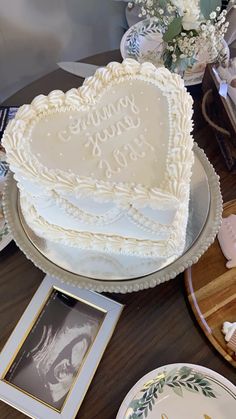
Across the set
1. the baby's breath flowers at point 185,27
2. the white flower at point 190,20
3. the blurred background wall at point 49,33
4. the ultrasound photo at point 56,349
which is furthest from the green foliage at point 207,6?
the ultrasound photo at point 56,349

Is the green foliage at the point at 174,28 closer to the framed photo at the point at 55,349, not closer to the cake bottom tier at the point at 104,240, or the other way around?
the cake bottom tier at the point at 104,240

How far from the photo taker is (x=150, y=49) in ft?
4.08

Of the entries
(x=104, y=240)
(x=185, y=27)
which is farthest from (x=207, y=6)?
(x=104, y=240)

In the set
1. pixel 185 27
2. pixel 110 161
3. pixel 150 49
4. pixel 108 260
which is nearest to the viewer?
pixel 110 161

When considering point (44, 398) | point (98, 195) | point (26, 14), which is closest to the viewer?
point (98, 195)

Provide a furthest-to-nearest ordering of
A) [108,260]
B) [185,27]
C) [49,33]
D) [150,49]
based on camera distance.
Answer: [49,33], [150,49], [185,27], [108,260]

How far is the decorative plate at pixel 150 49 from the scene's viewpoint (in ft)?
3.96

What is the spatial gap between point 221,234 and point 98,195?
1.14ft

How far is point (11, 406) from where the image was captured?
2.87ft

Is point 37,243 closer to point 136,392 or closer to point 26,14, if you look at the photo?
point 136,392

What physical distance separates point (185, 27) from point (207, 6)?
127mm

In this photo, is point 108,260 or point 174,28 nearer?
point 108,260

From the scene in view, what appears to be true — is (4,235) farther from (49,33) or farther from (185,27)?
(49,33)

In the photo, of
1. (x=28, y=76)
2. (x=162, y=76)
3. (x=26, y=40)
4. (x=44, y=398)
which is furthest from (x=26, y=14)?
(x=44, y=398)
